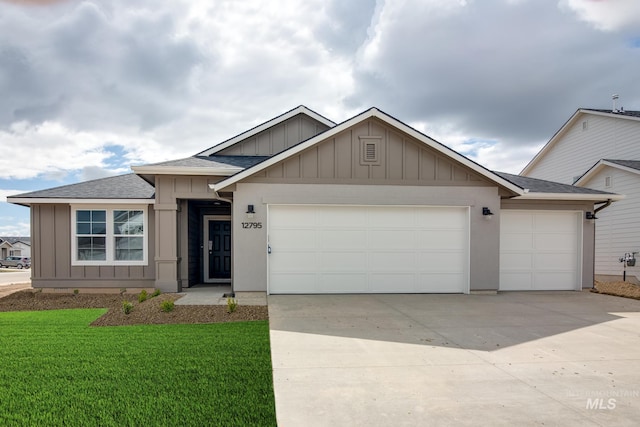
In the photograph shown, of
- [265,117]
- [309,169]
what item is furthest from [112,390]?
[265,117]

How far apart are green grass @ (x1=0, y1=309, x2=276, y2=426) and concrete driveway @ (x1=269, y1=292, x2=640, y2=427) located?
354 millimetres

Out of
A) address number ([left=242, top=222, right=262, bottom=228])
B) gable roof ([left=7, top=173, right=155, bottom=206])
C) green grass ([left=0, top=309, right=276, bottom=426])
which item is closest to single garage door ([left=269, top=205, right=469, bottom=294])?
address number ([left=242, top=222, right=262, bottom=228])

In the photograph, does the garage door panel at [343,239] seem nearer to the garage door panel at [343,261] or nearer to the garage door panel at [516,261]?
the garage door panel at [343,261]

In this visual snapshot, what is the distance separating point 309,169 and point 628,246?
12.0 meters

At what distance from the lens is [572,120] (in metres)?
17.5

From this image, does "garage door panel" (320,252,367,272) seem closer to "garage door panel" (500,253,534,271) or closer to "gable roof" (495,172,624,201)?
"garage door panel" (500,253,534,271)

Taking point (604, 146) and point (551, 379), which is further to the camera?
point (604, 146)

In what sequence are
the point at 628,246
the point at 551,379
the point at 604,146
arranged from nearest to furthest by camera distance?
the point at 551,379 < the point at 628,246 < the point at 604,146

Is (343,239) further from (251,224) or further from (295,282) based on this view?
(251,224)

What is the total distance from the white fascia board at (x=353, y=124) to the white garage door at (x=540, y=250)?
150 cm

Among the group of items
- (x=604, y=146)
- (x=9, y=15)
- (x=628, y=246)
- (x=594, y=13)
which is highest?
(x=594, y=13)

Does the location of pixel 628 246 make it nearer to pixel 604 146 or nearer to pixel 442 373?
pixel 604 146

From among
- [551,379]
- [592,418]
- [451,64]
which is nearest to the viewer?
[592,418]

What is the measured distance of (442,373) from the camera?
4094 millimetres
